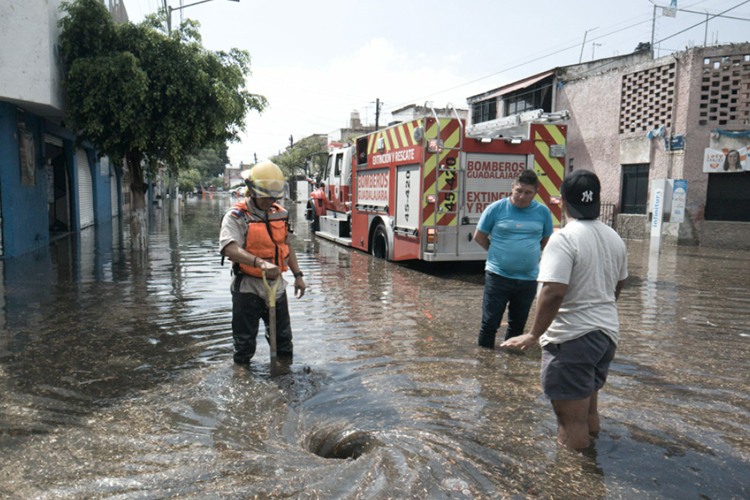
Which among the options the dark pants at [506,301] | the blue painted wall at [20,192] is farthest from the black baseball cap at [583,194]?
the blue painted wall at [20,192]

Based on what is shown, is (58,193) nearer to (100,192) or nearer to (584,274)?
(100,192)

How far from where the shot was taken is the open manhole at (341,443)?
3.35m

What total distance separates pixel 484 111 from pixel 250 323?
2752cm

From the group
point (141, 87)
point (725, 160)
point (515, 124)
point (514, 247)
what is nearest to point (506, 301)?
point (514, 247)

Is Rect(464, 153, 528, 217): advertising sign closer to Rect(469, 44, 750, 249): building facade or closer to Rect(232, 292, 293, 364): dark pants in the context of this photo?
Rect(232, 292, 293, 364): dark pants

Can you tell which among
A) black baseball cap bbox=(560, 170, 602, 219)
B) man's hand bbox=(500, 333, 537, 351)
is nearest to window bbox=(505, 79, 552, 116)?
black baseball cap bbox=(560, 170, 602, 219)

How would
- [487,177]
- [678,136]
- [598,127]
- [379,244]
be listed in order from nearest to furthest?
[487,177]
[379,244]
[678,136]
[598,127]

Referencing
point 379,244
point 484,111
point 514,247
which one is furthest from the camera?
point 484,111

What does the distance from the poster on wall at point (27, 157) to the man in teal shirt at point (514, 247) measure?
1059cm

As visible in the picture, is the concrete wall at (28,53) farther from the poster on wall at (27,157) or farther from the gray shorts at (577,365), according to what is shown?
the gray shorts at (577,365)

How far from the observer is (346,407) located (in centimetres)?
396

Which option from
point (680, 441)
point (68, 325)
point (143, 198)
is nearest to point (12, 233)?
point (143, 198)

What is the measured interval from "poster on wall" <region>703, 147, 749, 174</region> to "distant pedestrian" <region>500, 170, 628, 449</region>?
16551 mm

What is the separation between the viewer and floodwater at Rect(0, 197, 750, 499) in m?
2.91
